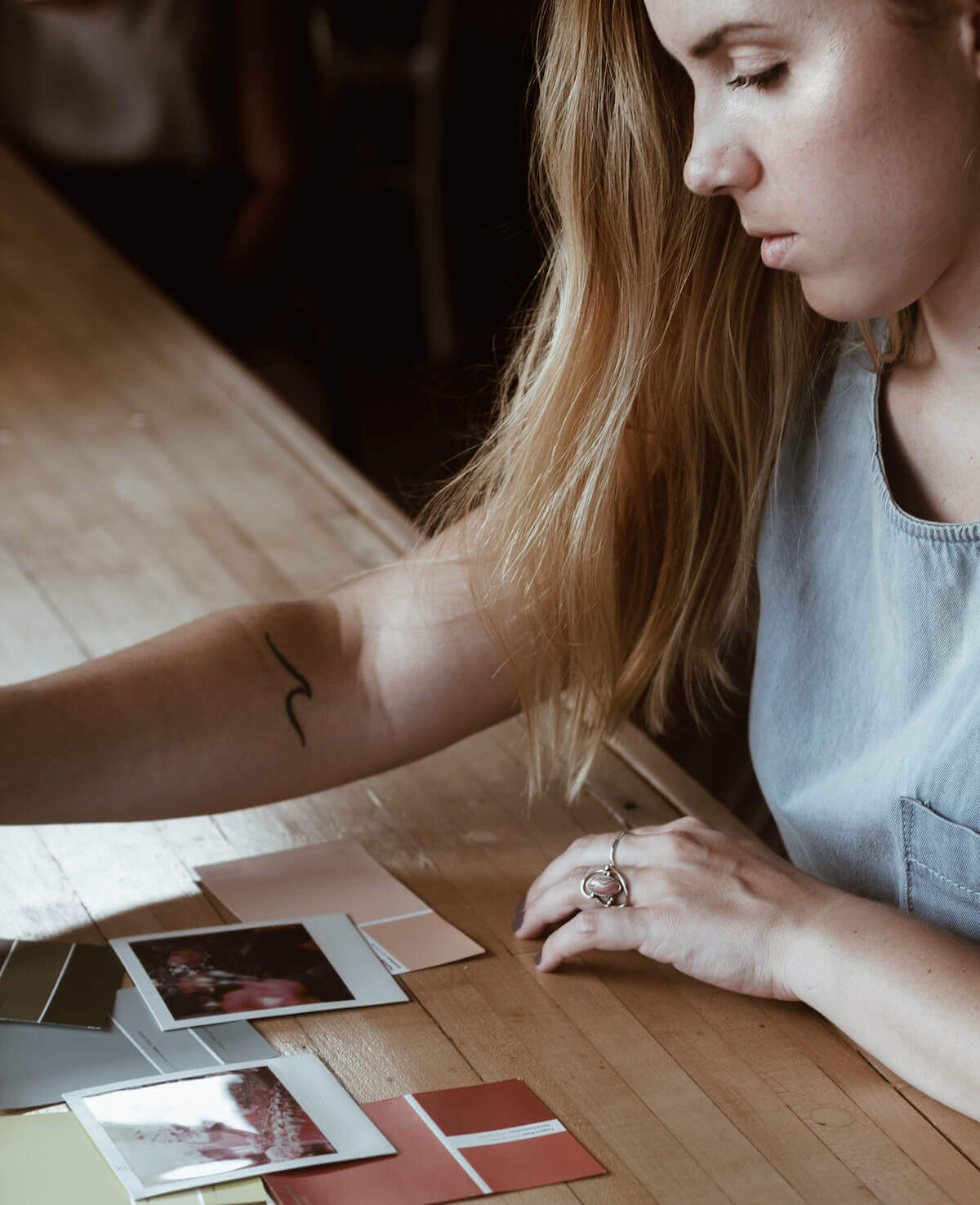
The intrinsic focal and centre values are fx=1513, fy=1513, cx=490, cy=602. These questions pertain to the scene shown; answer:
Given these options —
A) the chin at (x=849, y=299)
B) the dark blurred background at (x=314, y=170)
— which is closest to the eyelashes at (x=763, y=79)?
the chin at (x=849, y=299)

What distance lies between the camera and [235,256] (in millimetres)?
3764

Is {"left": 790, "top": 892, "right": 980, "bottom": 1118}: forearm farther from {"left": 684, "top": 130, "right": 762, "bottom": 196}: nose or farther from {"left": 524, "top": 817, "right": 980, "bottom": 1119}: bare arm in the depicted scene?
{"left": 684, "top": 130, "right": 762, "bottom": 196}: nose

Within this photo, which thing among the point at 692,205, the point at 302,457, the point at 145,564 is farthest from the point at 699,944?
the point at 302,457

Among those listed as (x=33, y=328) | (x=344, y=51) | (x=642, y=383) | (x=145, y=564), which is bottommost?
(x=145, y=564)

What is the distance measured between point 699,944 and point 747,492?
15.8 inches

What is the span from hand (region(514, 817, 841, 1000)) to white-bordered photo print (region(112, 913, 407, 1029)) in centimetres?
12

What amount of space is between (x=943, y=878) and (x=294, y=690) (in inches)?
19.0

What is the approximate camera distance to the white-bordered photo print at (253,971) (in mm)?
916

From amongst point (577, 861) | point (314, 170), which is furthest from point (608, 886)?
point (314, 170)

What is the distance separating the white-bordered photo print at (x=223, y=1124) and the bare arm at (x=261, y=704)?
27cm

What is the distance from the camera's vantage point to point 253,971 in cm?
95

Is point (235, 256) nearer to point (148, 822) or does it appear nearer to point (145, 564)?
point (145, 564)

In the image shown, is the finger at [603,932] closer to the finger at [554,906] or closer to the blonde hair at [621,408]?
the finger at [554,906]

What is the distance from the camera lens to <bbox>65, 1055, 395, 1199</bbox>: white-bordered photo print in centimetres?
77
